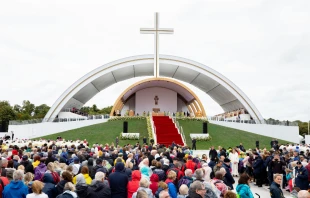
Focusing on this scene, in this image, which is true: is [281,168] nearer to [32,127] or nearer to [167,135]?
[167,135]

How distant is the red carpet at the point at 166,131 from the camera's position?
91.5 feet

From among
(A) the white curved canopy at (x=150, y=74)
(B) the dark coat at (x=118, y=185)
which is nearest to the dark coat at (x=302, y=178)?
(B) the dark coat at (x=118, y=185)

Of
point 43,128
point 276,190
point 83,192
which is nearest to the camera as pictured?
point 83,192

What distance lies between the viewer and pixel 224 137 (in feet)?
99.4

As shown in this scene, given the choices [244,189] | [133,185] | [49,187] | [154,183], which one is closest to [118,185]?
[133,185]

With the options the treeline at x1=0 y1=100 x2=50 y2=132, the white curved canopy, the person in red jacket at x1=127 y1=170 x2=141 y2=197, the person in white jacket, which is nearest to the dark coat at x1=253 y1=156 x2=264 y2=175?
the person in white jacket

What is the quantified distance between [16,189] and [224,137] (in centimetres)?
2601

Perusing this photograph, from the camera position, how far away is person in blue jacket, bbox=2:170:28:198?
6035mm

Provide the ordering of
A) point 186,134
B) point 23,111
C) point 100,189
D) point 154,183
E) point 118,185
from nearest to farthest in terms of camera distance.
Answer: point 100,189 → point 118,185 → point 154,183 → point 186,134 → point 23,111

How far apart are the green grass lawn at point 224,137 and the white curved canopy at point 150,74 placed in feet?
39.0

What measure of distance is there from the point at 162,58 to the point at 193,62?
4741 millimetres

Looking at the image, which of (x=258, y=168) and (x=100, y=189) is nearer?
(x=100, y=189)

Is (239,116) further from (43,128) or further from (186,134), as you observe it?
(43,128)

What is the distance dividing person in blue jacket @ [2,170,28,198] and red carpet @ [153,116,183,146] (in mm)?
21272
